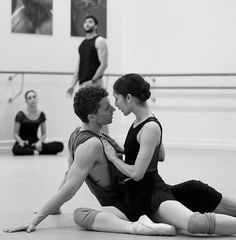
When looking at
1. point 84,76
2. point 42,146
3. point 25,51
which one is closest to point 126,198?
point 84,76

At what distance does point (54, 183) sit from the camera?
5395 mm

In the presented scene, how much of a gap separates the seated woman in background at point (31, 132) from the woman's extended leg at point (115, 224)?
5.10m

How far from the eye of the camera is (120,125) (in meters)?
10.1

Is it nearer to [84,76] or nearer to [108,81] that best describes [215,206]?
[84,76]

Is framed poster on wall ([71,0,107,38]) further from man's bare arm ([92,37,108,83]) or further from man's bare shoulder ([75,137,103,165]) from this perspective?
man's bare shoulder ([75,137,103,165])

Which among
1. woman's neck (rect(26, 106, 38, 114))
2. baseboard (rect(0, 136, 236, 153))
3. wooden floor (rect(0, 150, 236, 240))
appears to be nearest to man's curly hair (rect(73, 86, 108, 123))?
wooden floor (rect(0, 150, 236, 240))

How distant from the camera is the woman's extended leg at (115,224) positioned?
3195 mm

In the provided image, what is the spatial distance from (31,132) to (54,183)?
11.2ft

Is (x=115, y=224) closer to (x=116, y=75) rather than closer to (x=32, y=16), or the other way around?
(x=32, y=16)

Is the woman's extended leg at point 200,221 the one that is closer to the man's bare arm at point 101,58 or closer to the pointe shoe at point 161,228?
the pointe shoe at point 161,228

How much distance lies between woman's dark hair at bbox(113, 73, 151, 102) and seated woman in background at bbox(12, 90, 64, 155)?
205 inches

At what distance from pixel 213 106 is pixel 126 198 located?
5.96 metres

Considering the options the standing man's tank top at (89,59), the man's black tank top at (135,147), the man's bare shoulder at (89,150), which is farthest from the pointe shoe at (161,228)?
the standing man's tank top at (89,59)

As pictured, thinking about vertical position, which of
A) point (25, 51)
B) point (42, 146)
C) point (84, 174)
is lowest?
point (42, 146)
